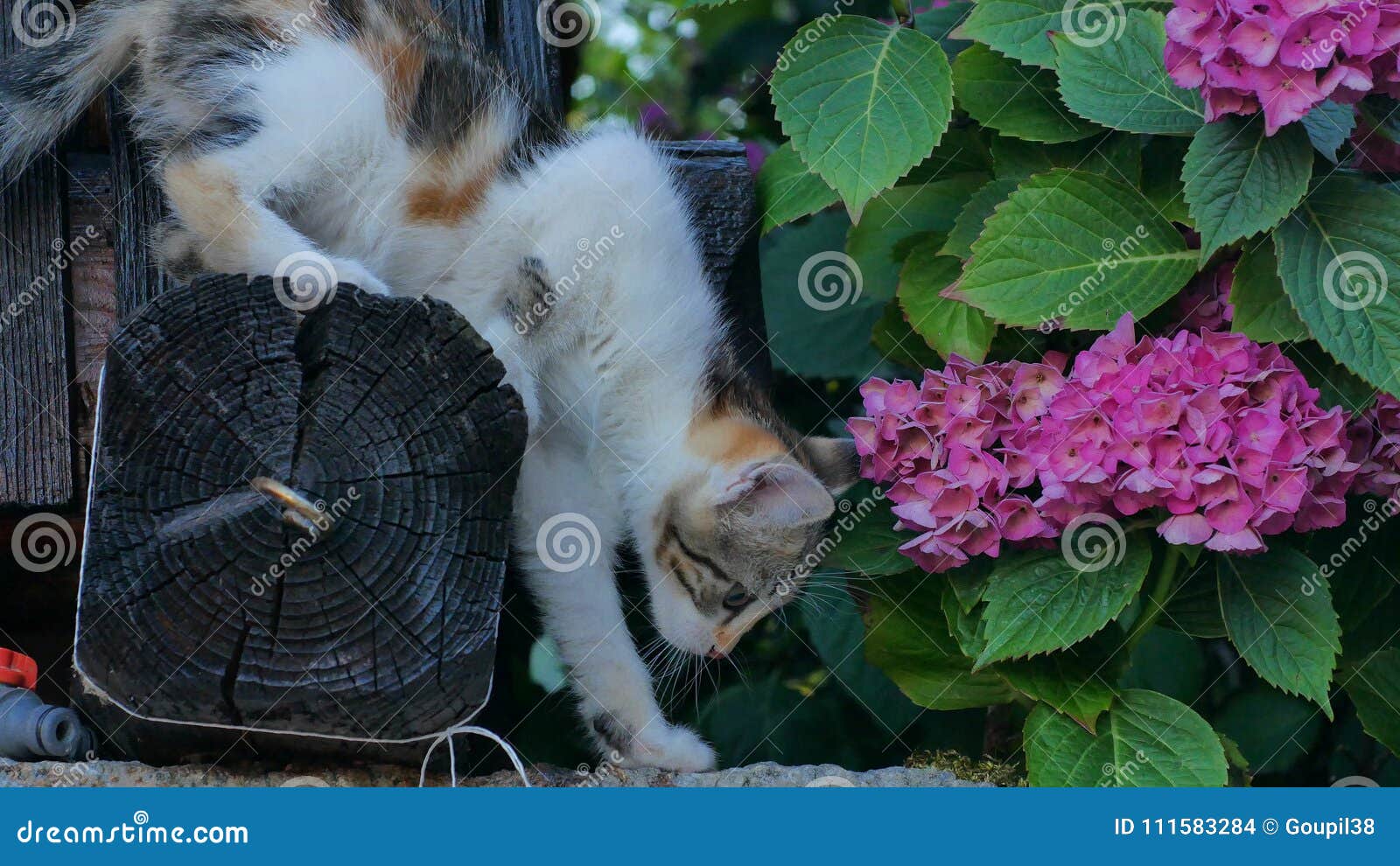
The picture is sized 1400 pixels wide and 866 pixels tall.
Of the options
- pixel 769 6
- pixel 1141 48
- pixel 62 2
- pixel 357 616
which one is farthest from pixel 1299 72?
pixel 62 2

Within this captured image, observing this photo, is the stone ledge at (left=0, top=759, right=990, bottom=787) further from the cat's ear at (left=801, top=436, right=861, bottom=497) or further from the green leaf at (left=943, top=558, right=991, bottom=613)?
the cat's ear at (left=801, top=436, right=861, bottom=497)

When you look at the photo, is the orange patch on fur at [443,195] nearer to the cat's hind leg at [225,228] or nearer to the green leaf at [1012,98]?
the cat's hind leg at [225,228]

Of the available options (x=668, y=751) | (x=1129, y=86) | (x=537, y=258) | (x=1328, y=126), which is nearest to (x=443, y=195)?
(x=537, y=258)

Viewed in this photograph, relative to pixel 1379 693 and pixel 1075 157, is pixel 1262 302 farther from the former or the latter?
pixel 1379 693

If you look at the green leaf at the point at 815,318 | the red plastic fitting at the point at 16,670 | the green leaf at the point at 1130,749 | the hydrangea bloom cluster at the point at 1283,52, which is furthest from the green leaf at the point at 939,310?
the red plastic fitting at the point at 16,670

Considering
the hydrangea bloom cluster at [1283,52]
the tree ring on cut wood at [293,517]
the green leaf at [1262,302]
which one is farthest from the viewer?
the green leaf at [1262,302]

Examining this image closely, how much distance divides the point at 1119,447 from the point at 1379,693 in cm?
65

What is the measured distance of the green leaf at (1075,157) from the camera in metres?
1.90

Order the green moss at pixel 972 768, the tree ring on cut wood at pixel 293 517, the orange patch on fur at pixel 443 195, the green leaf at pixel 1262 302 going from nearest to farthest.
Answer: the tree ring on cut wood at pixel 293 517
the green leaf at pixel 1262 302
the green moss at pixel 972 768
the orange patch on fur at pixel 443 195

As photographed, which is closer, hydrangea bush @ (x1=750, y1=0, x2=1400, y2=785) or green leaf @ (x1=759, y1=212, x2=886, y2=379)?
hydrangea bush @ (x1=750, y1=0, x2=1400, y2=785)

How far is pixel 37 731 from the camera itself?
1.64m

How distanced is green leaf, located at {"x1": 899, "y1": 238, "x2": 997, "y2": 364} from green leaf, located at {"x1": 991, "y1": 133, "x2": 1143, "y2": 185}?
0.59 ft

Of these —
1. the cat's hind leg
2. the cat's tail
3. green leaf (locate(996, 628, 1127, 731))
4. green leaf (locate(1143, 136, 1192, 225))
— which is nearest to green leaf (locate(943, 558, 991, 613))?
green leaf (locate(996, 628, 1127, 731))

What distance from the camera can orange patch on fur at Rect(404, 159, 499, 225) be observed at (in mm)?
1990
